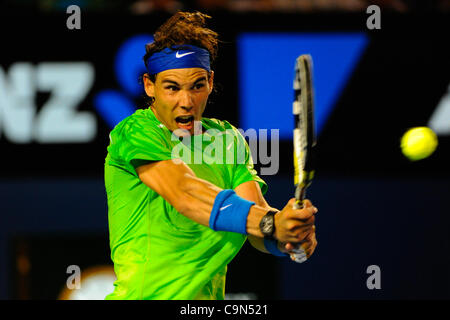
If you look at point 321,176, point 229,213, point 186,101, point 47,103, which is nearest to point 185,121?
point 186,101

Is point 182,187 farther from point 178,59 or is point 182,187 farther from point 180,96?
point 178,59

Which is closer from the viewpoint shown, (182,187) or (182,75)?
(182,187)

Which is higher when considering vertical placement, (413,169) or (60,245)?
(413,169)

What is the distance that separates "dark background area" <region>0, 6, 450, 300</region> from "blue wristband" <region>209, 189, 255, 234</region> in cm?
360

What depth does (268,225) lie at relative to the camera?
3.20 meters

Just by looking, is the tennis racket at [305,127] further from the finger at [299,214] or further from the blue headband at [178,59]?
the blue headband at [178,59]

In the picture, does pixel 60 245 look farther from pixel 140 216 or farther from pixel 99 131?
pixel 140 216

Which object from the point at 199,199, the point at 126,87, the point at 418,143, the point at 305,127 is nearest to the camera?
the point at 305,127

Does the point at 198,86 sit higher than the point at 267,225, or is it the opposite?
the point at 198,86

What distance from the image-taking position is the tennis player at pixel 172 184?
3480 mm

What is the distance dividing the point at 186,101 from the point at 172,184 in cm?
45

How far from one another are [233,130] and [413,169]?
355 cm

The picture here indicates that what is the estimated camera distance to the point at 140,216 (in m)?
3.66
